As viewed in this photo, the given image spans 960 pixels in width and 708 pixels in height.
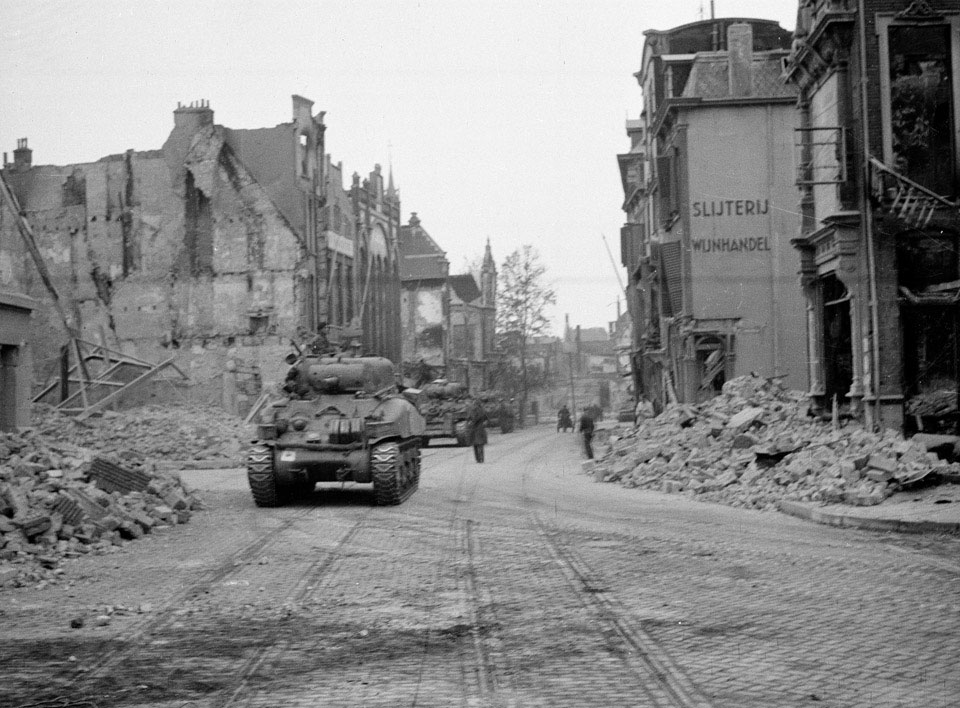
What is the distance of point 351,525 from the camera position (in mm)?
15227

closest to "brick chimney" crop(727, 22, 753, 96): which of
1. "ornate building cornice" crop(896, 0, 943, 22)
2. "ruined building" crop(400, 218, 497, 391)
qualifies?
"ornate building cornice" crop(896, 0, 943, 22)

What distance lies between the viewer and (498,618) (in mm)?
8430

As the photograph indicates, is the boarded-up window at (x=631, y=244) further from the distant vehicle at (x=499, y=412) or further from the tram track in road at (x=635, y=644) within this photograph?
the tram track in road at (x=635, y=644)

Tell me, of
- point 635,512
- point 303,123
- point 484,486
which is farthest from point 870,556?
point 303,123

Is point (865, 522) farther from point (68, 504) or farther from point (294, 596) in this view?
point (68, 504)

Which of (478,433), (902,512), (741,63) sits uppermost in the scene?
(741,63)

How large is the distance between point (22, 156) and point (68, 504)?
131 feet

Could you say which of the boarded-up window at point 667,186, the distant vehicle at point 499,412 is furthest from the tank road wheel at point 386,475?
the distant vehicle at point 499,412

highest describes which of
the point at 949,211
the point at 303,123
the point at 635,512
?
the point at 303,123

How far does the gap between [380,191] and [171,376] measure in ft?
78.0

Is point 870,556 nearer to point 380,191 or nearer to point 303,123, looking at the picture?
point 303,123

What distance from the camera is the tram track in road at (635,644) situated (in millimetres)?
6129

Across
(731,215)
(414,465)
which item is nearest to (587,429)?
(731,215)

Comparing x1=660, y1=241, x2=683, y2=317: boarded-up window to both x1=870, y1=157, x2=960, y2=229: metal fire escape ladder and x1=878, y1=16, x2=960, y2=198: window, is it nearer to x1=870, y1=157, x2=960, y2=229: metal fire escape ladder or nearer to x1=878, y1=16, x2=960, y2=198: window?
x1=878, y1=16, x2=960, y2=198: window
